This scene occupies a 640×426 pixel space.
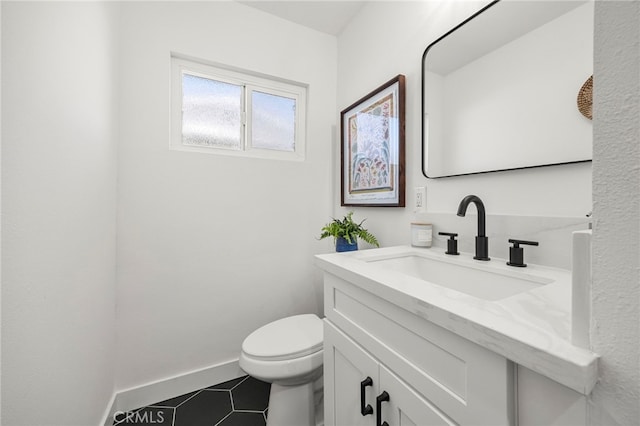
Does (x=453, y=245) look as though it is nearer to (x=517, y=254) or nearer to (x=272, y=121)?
(x=517, y=254)

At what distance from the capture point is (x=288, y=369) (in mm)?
1104

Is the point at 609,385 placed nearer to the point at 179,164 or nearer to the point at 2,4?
the point at 2,4

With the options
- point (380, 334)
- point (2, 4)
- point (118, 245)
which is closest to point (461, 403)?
point (380, 334)

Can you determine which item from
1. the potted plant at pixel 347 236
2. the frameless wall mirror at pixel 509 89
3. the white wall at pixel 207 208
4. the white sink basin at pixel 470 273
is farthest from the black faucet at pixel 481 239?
the white wall at pixel 207 208

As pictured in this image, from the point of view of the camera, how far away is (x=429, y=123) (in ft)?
3.93

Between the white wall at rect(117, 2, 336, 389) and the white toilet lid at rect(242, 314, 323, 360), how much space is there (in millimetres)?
383

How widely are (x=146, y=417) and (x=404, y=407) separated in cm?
141

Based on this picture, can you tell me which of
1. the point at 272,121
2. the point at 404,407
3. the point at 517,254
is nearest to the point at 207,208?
the point at 272,121

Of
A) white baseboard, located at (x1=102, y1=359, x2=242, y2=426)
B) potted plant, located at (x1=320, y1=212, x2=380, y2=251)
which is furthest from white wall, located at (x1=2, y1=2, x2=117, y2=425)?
potted plant, located at (x1=320, y1=212, x2=380, y2=251)

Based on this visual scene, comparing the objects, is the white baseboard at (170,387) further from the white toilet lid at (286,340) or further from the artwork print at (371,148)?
the artwork print at (371,148)

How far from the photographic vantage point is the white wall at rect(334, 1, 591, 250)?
2.63 ft

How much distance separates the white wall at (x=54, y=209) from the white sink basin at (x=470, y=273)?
37.1 inches

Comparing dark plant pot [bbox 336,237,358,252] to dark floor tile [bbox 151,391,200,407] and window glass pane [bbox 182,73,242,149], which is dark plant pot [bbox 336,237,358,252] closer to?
window glass pane [bbox 182,73,242,149]

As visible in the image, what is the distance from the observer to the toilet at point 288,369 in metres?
1.11
